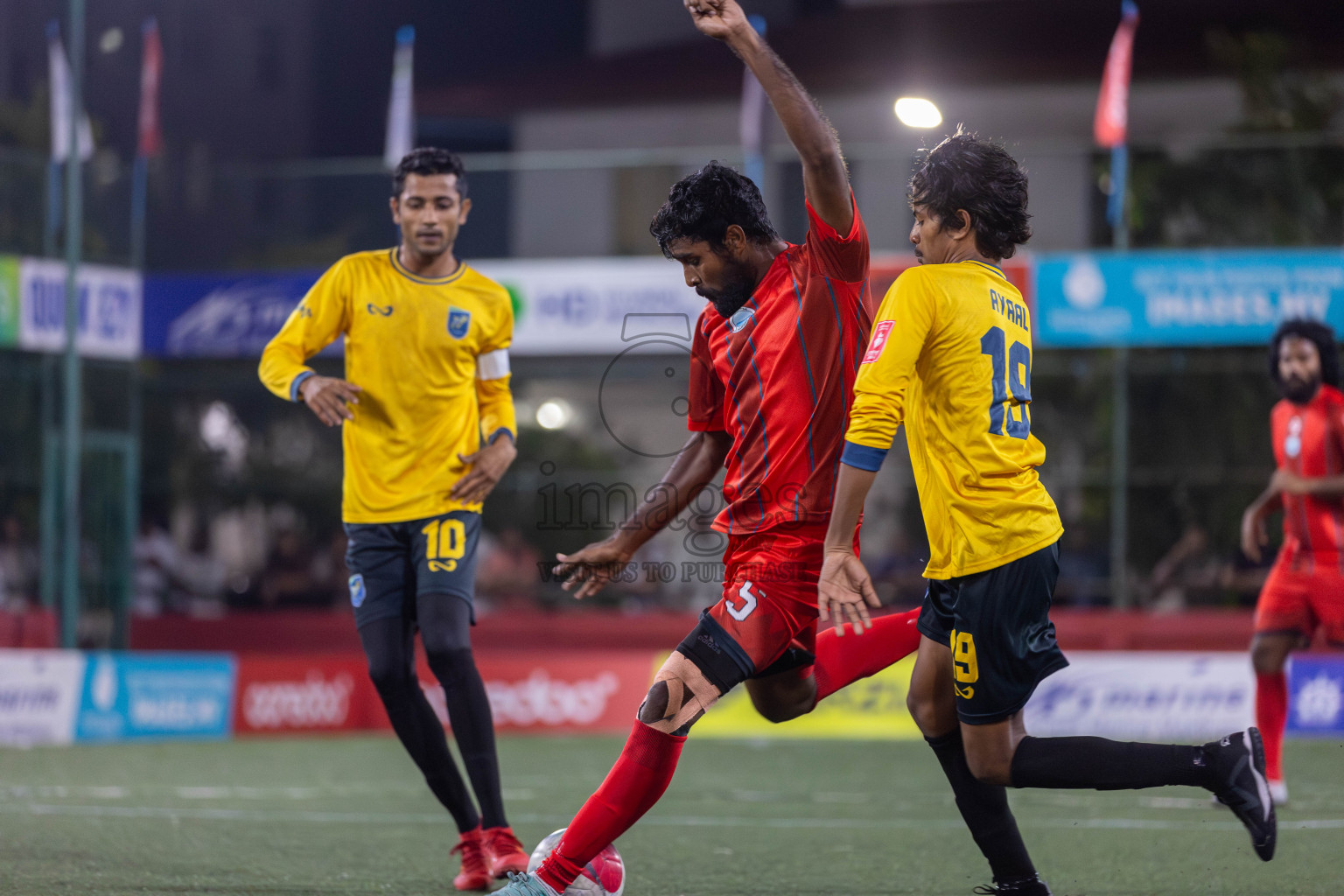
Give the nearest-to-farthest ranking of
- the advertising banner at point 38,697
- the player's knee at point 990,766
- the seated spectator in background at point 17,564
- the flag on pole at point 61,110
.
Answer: the player's knee at point 990,766
the advertising banner at point 38,697
the seated spectator in background at point 17,564
the flag on pole at point 61,110

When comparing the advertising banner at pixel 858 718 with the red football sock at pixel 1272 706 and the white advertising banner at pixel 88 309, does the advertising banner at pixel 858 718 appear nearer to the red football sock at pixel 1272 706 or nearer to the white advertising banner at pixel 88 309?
the red football sock at pixel 1272 706

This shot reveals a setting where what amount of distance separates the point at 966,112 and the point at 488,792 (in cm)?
1905

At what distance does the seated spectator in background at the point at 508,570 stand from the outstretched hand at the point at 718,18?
1307 cm

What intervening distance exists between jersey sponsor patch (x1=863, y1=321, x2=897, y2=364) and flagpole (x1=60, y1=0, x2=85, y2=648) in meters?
11.9

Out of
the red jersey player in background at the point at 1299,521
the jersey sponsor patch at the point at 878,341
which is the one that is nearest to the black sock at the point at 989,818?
the jersey sponsor patch at the point at 878,341


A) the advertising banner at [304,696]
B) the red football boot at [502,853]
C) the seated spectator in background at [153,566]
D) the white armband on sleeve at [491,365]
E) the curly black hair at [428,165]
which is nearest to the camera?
the red football boot at [502,853]

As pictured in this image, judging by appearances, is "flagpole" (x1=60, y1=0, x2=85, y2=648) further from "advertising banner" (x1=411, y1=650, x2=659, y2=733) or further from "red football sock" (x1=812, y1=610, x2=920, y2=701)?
"red football sock" (x1=812, y1=610, x2=920, y2=701)

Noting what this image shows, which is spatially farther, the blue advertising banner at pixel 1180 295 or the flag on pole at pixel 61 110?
the flag on pole at pixel 61 110

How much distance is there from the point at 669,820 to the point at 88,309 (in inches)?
458

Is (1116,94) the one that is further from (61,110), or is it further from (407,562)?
(407,562)

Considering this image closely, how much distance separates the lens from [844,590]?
385 cm

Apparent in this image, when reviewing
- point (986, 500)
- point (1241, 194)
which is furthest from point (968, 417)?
point (1241, 194)

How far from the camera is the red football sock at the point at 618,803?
13.6 feet

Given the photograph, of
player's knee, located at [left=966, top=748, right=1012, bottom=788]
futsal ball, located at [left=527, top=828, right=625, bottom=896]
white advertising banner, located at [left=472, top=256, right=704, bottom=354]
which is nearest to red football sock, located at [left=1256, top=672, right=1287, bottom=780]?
player's knee, located at [left=966, top=748, right=1012, bottom=788]
